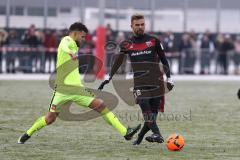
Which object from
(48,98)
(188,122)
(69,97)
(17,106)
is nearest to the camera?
(69,97)

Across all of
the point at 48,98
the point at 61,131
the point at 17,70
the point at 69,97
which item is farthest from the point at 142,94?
the point at 17,70

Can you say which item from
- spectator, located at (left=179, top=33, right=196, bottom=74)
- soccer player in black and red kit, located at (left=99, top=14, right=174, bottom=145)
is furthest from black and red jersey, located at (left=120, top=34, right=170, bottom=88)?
spectator, located at (left=179, top=33, right=196, bottom=74)

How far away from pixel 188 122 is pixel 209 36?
2069cm

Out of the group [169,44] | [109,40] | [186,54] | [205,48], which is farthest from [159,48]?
[205,48]

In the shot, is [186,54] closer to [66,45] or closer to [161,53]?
[161,53]

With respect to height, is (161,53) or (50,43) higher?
(161,53)

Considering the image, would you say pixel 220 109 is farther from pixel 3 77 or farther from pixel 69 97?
pixel 3 77

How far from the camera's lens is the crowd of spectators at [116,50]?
3406 centimetres

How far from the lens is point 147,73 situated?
12.6 meters

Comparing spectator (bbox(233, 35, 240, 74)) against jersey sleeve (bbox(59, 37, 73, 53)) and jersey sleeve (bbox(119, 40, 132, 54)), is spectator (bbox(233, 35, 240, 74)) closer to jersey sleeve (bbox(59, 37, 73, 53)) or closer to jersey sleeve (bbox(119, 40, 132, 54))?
jersey sleeve (bbox(119, 40, 132, 54))

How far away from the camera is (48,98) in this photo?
74.9 feet

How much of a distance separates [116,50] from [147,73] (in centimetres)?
2009

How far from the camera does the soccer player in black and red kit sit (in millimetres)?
12383

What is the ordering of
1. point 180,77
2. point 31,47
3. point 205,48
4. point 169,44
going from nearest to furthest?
1. point 31,47
2. point 169,44
3. point 180,77
4. point 205,48
